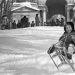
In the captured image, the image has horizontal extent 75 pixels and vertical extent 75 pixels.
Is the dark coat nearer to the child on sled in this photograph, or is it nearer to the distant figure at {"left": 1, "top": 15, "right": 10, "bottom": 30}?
the child on sled

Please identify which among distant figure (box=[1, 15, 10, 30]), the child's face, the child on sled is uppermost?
the child's face

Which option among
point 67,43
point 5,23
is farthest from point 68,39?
point 5,23

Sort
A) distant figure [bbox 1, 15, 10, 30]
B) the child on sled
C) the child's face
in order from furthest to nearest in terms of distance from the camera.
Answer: distant figure [bbox 1, 15, 10, 30] < the child's face < the child on sled

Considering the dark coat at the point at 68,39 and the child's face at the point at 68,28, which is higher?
the child's face at the point at 68,28

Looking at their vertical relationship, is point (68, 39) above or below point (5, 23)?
above

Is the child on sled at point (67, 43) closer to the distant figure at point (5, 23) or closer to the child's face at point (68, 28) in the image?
the child's face at point (68, 28)

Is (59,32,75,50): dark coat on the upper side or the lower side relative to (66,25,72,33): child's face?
lower

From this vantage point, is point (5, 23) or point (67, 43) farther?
point (5, 23)

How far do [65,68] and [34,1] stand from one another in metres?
30.5

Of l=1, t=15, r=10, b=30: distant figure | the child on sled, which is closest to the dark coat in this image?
the child on sled

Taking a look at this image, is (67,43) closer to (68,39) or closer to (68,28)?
(68,39)

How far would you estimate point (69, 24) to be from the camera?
15.9ft

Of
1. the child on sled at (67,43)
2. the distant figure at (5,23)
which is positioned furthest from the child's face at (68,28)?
the distant figure at (5,23)

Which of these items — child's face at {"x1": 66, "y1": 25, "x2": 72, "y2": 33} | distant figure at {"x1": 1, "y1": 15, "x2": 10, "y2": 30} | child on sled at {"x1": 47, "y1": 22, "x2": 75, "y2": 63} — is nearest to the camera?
child on sled at {"x1": 47, "y1": 22, "x2": 75, "y2": 63}
